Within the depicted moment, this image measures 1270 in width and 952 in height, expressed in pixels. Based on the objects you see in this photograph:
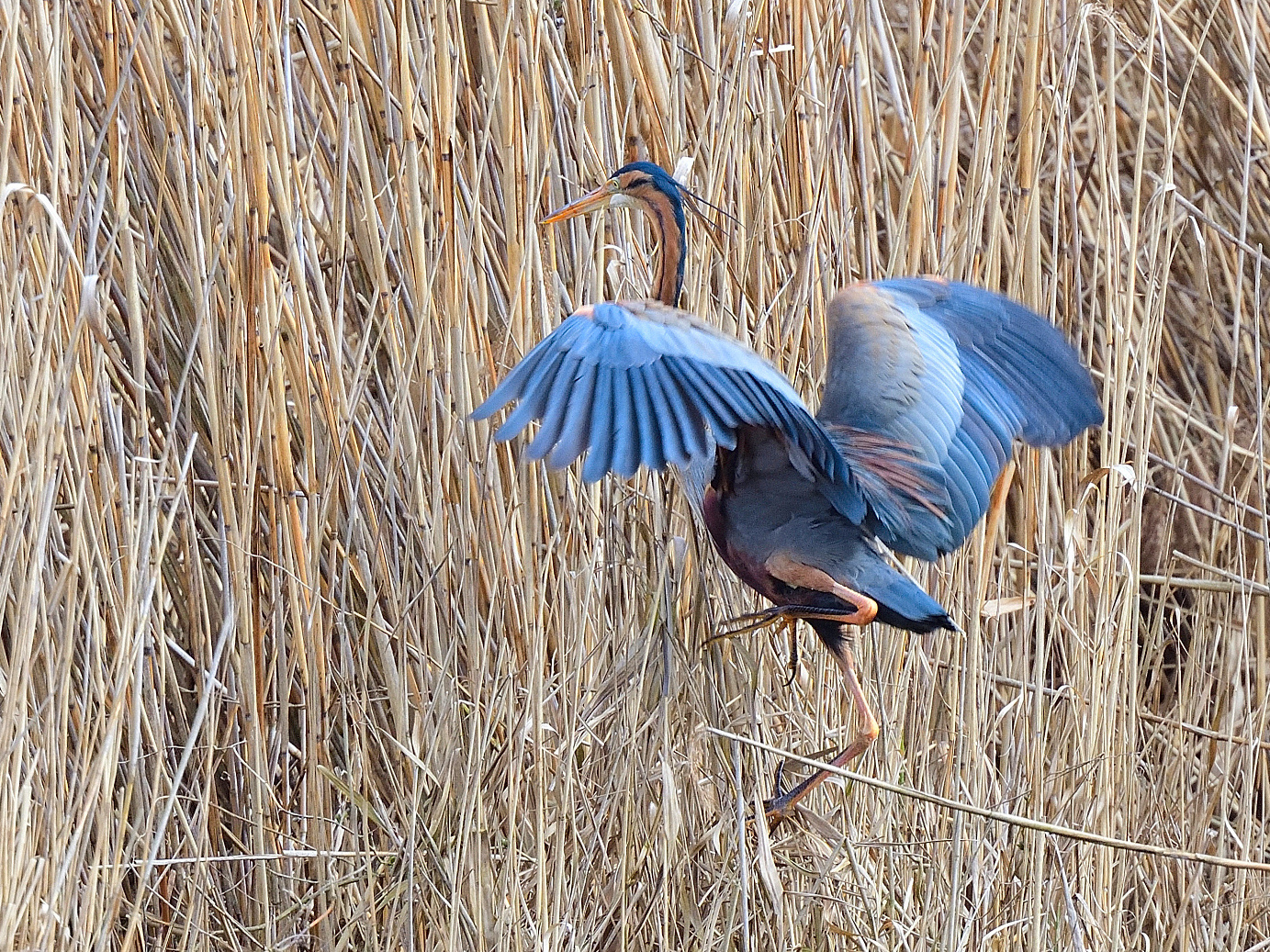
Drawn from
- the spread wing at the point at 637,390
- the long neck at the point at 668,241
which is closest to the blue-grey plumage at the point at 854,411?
the spread wing at the point at 637,390

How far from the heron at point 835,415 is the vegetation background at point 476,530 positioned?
69 mm

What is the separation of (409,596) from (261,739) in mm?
268

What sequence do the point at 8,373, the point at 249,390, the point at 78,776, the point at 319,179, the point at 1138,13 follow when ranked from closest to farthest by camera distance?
the point at 8,373, the point at 78,776, the point at 249,390, the point at 319,179, the point at 1138,13

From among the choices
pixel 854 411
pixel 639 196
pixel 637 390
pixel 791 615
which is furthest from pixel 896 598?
pixel 639 196

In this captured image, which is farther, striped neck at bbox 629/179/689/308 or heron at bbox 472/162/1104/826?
striped neck at bbox 629/179/689/308

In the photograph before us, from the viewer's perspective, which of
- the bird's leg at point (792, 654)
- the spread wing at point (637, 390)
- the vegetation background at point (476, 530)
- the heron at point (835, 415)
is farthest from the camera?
the bird's leg at point (792, 654)

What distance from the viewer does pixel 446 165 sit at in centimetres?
193

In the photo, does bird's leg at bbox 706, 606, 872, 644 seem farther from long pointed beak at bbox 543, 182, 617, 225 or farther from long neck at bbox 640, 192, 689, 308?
long pointed beak at bbox 543, 182, 617, 225

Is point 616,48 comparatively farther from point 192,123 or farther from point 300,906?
point 300,906

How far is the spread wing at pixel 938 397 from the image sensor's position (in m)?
2.10

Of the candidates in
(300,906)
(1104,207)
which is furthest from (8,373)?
(1104,207)

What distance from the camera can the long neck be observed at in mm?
1926

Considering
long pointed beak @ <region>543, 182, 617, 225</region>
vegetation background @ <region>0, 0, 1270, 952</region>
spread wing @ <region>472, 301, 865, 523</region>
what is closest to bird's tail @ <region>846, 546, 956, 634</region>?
vegetation background @ <region>0, 0, 1270, 952</region>

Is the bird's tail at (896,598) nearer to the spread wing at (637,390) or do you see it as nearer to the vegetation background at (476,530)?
the vegetation background at (476,530)
